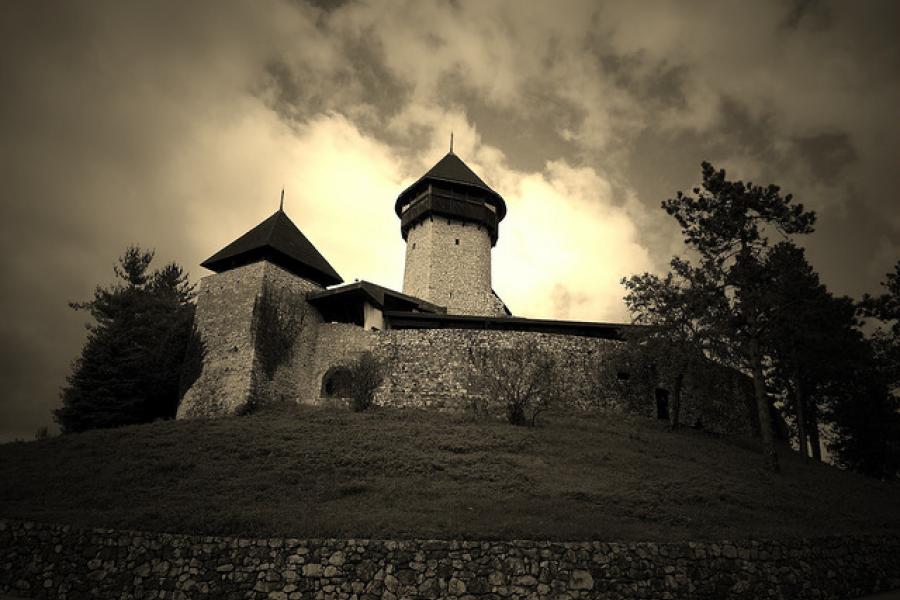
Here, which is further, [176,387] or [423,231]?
[423,231]

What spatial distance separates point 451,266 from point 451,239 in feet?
5.71

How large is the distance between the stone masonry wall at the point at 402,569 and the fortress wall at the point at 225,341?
465 inches

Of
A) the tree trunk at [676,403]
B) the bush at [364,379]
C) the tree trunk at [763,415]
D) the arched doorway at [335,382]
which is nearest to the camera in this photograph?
the tree trunk at [763,415]

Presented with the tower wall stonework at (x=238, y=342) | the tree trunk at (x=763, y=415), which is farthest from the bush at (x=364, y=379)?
the tree trunk at (x=763, y=415)

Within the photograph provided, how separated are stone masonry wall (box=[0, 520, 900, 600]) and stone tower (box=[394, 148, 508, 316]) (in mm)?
22574

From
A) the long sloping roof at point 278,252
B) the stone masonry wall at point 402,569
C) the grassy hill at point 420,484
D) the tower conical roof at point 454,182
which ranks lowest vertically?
the stone masonry wall at point 402,569

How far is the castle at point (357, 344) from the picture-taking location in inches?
905

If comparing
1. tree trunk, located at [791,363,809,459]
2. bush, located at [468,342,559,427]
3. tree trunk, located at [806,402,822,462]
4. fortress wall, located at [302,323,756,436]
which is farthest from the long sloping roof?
tree trunk, located at [806,402,822,462]

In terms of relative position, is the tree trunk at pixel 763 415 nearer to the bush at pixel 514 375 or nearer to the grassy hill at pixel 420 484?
the grassy hill at pixel 420 484

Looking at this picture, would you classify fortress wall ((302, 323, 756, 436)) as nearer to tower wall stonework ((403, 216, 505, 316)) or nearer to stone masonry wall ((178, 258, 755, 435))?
stone masonry wall ((178, 258, 755, 435))

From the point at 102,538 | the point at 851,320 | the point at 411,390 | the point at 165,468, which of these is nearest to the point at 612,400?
the point at 411,390

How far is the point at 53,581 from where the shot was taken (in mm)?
9930

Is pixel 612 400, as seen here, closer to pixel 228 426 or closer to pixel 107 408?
pixel 228 426

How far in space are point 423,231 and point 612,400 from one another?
15.2m
